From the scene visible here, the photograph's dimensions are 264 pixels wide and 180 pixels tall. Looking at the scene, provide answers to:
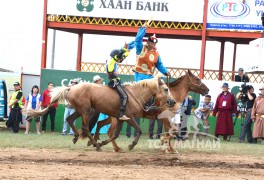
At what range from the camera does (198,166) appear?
14.0 meters

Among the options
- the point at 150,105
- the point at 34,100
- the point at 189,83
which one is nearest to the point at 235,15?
the point at 34,100

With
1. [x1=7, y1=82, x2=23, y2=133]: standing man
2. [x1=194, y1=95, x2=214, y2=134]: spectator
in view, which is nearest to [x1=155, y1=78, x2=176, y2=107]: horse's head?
[x1=194, y1=95, x2=214, y2=134]: spectator

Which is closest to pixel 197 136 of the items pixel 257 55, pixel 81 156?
pixel 257 55

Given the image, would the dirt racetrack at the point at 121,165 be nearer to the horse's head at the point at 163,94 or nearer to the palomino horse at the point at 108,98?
the palomino horse at the point at 108,98

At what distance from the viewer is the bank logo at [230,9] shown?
29094mm

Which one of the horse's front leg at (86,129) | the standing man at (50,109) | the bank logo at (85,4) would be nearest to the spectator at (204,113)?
the standing man at (50,109)

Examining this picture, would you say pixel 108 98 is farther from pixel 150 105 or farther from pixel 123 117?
pixel 150 105

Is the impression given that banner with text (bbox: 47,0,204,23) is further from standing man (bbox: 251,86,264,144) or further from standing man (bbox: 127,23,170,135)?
standing man (bbox: 127,23,170,135)

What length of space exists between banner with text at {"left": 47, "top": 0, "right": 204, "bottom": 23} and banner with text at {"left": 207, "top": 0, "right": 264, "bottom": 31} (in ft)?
1.76

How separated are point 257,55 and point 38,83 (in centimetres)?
1108

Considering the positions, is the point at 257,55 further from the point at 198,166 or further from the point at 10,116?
the point at 10,116

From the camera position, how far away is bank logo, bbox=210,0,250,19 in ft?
95.5

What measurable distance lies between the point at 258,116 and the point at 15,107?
8.02 meters

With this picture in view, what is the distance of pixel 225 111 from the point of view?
2489 centimetres
